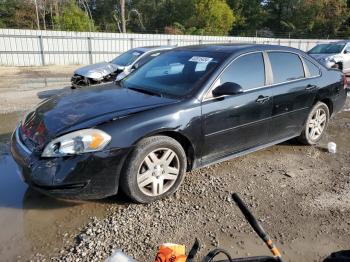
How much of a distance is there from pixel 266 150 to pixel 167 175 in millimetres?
2196

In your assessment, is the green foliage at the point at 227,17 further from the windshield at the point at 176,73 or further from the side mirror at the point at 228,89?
the side mirror at the point at 228,89

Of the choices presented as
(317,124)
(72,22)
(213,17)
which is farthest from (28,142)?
(213,17)

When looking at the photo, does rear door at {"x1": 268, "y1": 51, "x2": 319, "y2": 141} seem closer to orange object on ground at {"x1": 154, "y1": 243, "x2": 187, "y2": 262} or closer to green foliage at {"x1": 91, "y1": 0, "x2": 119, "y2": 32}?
orange object on ground at {"x1": 154, "y1": 243, "x2": 187, "y2": 262}

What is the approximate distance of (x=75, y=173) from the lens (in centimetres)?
308

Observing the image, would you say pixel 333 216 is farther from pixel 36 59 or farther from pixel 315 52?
pixel 36 59

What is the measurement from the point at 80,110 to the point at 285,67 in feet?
9.42

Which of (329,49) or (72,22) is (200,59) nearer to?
(329,49)

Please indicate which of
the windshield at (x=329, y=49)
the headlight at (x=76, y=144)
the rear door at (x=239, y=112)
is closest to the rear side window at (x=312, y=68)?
the rear door at (x=239, y=112)

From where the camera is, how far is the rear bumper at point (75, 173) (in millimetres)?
3059

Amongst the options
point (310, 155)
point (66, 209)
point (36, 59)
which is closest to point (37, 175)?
point (66, 209)

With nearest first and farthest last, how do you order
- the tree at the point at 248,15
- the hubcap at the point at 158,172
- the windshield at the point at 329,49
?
the hubcap at the point at 158,172, the windshield at the point at 329,49, the tree at the point at 248,15

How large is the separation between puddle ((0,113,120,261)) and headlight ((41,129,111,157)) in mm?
662

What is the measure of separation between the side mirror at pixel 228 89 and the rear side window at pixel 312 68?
73.9 inches

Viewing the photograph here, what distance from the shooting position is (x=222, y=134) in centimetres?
398
